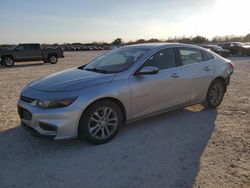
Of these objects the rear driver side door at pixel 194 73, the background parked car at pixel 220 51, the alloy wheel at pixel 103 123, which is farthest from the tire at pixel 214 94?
the background parked car at pixel 220 51

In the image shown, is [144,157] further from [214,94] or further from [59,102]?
[214,94]

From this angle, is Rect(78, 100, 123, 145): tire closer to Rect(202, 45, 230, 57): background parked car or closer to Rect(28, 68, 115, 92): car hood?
Rect(28, 68, 115, 92): car hood

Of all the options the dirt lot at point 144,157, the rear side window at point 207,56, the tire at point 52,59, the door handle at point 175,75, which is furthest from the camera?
the tire at point 52,59

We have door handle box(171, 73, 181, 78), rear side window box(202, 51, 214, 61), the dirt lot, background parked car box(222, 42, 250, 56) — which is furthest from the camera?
background parked car box(222, 42, 250, 56)

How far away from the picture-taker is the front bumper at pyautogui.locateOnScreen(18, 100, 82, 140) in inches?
179

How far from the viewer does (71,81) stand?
5.02 meters

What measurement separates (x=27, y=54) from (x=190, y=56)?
20.5m

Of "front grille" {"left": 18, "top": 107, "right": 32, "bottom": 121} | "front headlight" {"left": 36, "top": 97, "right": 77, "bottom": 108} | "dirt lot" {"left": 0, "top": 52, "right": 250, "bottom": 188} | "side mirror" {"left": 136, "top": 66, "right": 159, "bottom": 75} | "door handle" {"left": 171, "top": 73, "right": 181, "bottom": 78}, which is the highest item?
"side mirror" {"left": 136, "top": 66, "right": 159, "bottom": 75}

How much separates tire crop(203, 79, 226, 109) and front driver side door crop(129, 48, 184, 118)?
101 cm

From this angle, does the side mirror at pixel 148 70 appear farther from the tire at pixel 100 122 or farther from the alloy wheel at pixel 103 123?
the alloy wheel at pixel 103 123

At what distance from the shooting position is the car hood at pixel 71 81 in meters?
4.84

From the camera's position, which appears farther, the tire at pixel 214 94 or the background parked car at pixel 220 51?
the background parked car at pixel 220 51

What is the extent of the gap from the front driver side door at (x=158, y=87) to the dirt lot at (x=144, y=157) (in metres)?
0.45

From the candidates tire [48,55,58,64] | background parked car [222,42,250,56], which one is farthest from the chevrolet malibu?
background parked car [222,42,250,56]
